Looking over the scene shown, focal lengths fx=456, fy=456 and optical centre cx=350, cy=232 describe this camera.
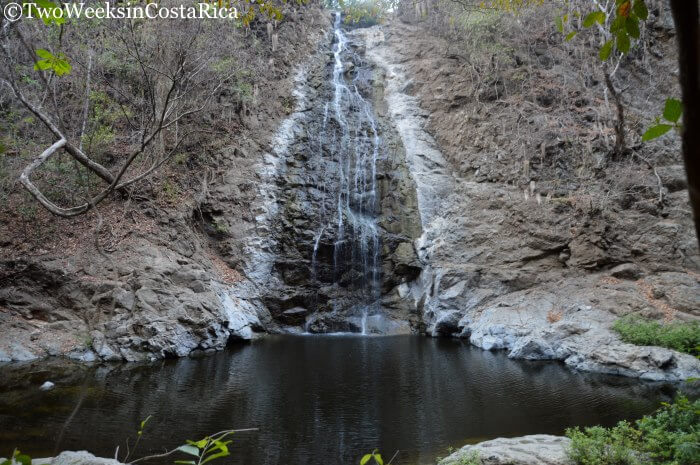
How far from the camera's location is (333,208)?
19250 mm

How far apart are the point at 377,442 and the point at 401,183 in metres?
14.1

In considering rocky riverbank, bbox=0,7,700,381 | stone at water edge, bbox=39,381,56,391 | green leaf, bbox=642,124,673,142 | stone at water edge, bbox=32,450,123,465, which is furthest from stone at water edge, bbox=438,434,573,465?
stone at water edge, bbox=39,381,56,391

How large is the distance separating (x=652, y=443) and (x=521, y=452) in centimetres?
137

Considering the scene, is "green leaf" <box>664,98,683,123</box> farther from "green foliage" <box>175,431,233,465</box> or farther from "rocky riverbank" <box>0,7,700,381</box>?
"rocky riverbank" <box>0,7,700,381</box>

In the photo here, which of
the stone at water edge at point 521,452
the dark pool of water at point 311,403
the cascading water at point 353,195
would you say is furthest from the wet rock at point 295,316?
the stone at water edge at point 521,452

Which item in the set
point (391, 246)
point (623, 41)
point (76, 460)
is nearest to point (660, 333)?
point (391, 246)

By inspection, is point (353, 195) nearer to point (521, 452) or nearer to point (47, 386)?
point (47, 386)

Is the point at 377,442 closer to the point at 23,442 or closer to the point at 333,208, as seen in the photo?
the point at 23,442

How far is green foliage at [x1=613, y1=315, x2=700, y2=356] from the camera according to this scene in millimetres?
10906

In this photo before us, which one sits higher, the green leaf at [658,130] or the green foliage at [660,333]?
the green leaf at [658,130]

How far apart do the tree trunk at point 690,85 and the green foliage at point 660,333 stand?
1217 cm

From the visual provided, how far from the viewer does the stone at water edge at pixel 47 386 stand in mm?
8961

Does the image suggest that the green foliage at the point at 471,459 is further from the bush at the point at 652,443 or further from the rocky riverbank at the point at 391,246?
the rocky riverbank at the point at 391,246

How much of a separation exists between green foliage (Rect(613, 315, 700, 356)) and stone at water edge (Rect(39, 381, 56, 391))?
13.3m
